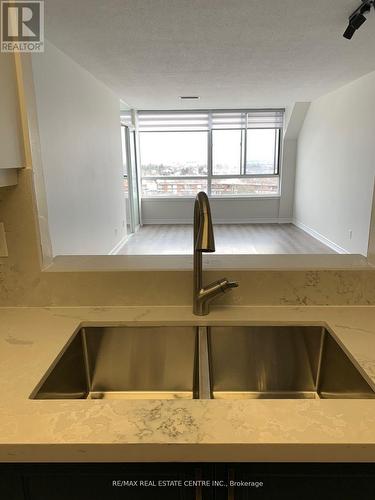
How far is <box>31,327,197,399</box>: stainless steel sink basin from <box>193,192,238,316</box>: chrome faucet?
0.09 meters

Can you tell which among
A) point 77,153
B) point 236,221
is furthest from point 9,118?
point 236,221

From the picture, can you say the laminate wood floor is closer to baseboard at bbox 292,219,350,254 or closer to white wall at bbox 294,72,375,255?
baseboard at bbox 292,219,350,254

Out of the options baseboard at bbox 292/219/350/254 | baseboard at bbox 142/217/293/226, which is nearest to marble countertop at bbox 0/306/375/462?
baseboard at bbox 292/219/350/254

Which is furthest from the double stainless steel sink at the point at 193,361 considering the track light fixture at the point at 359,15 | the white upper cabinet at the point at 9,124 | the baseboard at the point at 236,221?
the baseboard at the point at 236,221

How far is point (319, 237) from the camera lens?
6047 millimetres

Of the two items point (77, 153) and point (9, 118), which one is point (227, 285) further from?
point (77, 153)

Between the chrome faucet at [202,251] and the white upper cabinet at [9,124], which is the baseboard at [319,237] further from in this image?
the white upper cabinet at [9,124]

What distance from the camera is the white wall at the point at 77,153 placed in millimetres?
3018

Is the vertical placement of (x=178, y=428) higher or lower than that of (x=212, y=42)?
lower

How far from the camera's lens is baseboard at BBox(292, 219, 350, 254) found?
17.2ft

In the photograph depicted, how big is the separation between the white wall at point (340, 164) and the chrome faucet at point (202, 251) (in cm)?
373

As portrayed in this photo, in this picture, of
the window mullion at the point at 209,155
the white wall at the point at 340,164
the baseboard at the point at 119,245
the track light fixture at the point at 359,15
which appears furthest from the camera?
the window mullion at the point at 209,155

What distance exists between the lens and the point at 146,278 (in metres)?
1.19

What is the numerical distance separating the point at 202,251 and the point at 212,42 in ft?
8.93
